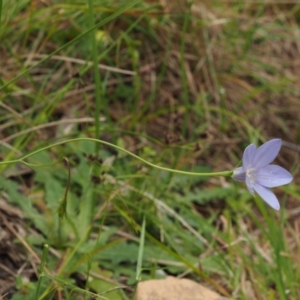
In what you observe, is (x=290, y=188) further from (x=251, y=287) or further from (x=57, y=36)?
(x=57, y=36)

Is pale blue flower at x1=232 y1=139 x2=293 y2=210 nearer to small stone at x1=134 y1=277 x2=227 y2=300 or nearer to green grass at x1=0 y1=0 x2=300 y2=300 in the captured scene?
green grass at x1=0 y1=0 x2=300 y2=300

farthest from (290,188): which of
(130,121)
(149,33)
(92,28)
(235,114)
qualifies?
(92,28)

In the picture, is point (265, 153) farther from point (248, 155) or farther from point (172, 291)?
point (172, 291)

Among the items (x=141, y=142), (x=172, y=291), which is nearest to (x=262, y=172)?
(x=172, y=291)

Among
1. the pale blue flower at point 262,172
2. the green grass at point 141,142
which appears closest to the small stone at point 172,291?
the green grass at point 141,142

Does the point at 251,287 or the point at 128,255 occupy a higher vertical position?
the point at 128,255

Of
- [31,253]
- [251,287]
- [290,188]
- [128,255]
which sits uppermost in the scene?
[31,253]

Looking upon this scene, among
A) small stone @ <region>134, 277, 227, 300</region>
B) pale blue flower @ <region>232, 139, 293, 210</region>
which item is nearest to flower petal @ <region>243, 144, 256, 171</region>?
pale blue flower @ <region>232, 139, 293, 210</region>
